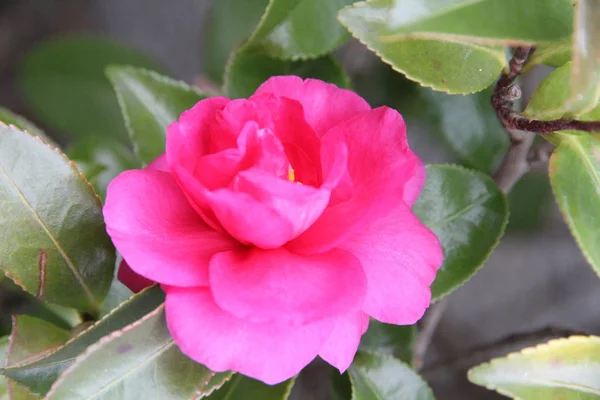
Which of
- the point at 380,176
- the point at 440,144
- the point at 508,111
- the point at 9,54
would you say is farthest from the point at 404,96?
the point at 9,54

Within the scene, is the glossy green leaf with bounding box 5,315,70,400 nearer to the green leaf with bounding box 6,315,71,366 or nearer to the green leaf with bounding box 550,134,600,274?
the green leaf with bounding box 6,315,71,366

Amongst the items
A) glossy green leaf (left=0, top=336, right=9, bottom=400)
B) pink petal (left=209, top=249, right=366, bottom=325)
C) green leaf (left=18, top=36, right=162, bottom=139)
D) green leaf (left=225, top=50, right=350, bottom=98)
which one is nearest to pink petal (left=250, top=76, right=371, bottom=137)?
pink petal (left=209, top=249, right=366, bottom=325)

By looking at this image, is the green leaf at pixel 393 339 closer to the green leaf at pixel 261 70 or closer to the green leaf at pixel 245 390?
the green leaf at pixel 245 390

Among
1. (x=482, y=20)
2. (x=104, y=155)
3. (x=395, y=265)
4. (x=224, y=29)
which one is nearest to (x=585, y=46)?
(x=482, y=20)

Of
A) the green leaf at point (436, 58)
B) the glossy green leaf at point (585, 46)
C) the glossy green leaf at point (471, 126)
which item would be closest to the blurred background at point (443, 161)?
the glossy green leaf at point (471, 126)

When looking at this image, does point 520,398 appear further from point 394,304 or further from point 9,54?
point 9,54

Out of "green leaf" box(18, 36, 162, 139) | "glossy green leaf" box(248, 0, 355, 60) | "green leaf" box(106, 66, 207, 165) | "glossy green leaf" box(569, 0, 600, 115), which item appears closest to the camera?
"glossy green leaf" box(569, 0, 600, 115)

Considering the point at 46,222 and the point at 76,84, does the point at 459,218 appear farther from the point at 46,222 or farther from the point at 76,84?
the point at 76,84
